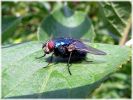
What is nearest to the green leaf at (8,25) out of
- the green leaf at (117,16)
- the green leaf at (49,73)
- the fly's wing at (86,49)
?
the green leaf at (117,16)

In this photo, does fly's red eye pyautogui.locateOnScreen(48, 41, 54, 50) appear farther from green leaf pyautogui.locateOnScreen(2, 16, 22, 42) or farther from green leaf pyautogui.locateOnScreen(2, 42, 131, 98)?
green leaf pyautogui.locateOnScreen(2, 16, 22, 42)

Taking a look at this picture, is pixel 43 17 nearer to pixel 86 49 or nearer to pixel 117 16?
pixel 117 16

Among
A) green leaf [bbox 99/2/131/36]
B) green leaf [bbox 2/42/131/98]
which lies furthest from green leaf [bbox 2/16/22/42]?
green leaf [bbox 2/42/131/98]

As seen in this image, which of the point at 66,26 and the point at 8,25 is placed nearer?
the point at 66,26

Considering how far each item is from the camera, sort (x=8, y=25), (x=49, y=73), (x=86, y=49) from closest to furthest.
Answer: (x=49, y=73) < (x=86, y=49) < (x=8, y=25)

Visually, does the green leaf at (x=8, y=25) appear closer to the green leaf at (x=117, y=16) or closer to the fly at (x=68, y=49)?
the green leaf at (x=117, y=16)

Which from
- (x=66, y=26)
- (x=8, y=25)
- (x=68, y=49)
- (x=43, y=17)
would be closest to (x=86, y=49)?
(x=68, y=49)

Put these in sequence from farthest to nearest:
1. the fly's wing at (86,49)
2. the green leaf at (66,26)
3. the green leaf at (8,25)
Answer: the green leaf at (8,25) < the green leaf at (66,26) < the fly's wing at (86,49)
